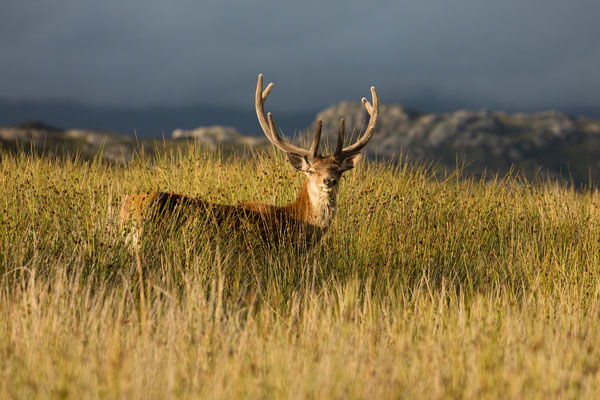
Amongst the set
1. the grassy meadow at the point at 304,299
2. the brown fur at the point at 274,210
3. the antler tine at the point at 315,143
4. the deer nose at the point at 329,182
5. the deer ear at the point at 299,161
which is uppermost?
the antler tine at the point at 315,143

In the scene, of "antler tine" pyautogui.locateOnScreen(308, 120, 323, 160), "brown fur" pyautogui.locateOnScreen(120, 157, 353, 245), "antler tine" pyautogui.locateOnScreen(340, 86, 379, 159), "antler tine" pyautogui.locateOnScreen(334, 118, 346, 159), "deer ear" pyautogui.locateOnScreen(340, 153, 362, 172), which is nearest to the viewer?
"brown fur" pyautogui.locateOnScreen(120, 157, 353, 245)

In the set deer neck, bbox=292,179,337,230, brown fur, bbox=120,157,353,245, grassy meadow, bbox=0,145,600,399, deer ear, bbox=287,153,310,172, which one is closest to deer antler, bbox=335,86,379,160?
brown fur, bbox=120,157,353,245

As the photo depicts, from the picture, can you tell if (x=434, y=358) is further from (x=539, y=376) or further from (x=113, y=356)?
(x=113, y=356)

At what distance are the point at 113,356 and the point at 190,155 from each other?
6367 millimetres

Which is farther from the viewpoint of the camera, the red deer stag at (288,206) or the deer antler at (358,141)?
the deer antler at (358,141)

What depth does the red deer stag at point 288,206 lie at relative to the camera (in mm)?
6105

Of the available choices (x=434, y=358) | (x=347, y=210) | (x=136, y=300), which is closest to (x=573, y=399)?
(x=434, y=358)

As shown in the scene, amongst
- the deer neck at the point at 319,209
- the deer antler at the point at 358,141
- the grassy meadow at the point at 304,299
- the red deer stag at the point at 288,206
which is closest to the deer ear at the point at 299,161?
the red deer stag at the point at 288,206

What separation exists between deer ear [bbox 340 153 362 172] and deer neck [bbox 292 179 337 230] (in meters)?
0.33

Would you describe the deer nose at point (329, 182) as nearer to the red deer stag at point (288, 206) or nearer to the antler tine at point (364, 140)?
the red deer stag at point (288, 206)

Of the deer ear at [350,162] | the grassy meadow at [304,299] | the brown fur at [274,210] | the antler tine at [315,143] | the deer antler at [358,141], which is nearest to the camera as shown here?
the grassy meadow at [304,299]

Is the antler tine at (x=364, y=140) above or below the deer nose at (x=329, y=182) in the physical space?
above

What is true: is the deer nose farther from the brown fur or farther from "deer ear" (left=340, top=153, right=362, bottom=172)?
"deer ear" (left=340, top=153, right=362, bottom=172)

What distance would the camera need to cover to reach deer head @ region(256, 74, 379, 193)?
6.73 m
